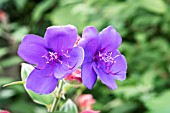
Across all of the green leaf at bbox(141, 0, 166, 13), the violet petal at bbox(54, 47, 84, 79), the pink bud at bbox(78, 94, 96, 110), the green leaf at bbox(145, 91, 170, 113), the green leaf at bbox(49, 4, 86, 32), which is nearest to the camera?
the violet petal at bbox(54, 47, 84, 79)

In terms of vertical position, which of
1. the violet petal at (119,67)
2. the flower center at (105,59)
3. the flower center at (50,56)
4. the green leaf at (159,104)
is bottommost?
the green leaf at (159,104)

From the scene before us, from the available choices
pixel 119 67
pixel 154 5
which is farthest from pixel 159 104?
pixel 119 67

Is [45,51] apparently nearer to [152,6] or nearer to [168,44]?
[152,6]

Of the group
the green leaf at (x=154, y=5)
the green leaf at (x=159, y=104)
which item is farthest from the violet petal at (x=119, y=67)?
the green leaf at (x=154, y=5)

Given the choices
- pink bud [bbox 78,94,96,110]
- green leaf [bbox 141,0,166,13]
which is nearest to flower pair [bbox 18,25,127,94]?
pink bud [bbox 78,94,96,110]

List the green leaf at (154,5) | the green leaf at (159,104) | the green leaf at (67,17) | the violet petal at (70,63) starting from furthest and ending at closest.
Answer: the green leaf at (67,17) → the green leaf at (154,5) → the green leaf at (159,104) → the violet petal at (70,63)

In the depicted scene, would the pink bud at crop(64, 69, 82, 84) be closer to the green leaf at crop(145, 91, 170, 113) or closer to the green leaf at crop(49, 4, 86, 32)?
the green leaf at crop(145, 91, 170, 113)

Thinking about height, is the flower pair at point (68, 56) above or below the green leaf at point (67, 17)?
above

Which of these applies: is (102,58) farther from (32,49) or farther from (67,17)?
(67,17)

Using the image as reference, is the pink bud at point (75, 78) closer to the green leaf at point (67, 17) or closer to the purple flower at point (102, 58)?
the purple flower at point (102, 58)
